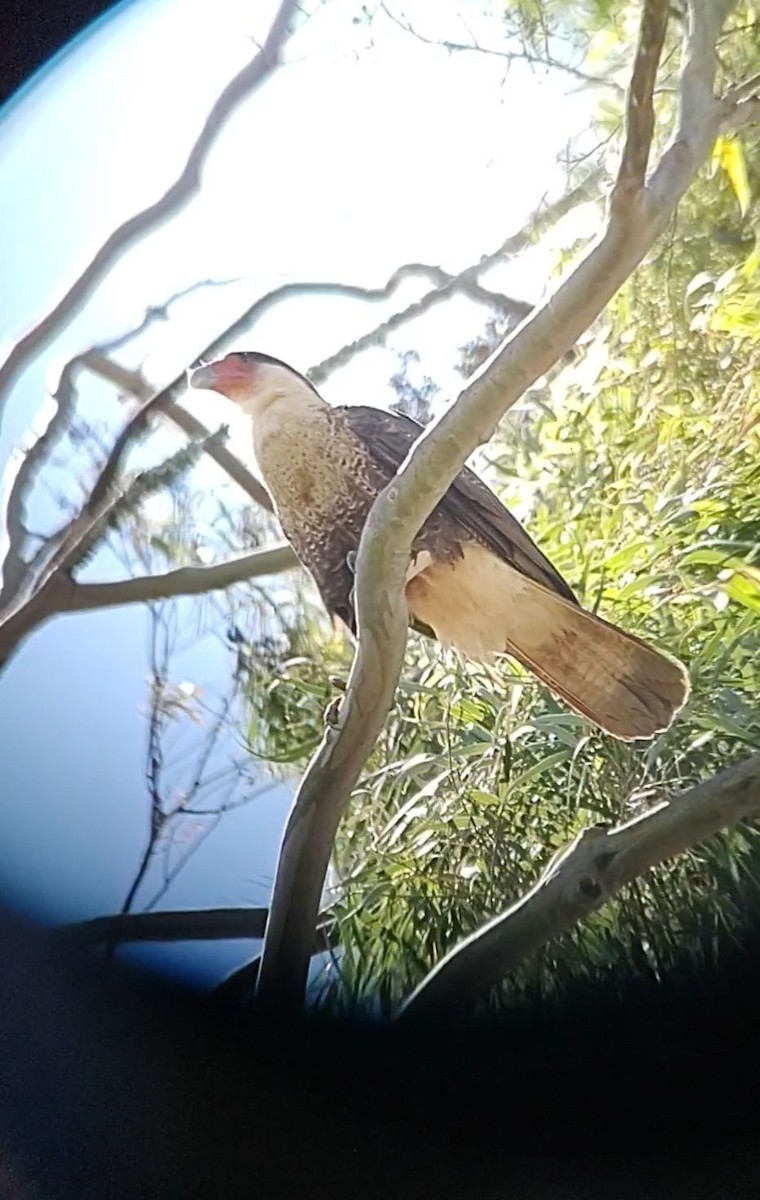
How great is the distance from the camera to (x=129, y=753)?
942 millimetres

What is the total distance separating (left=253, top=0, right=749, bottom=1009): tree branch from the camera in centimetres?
76

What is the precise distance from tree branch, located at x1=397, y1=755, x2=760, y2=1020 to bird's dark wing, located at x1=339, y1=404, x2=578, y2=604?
0.18 meters

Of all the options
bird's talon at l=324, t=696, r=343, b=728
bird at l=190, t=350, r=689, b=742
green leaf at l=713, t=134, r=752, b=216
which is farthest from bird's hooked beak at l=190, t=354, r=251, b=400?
green leaf at l=713, t=134, r=752, b=216

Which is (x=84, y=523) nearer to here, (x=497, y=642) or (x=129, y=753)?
(x=129, y=753)

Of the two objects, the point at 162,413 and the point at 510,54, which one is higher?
the point at 510,54

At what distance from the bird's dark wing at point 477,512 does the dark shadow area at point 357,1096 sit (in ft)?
1.13

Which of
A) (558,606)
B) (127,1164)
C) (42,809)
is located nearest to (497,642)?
(558,606)

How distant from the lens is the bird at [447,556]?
810 millimetres

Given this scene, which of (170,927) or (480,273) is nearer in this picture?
(480,273)

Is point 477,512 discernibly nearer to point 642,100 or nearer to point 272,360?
point 272,360

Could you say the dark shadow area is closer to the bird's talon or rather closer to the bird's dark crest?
the bird's talon

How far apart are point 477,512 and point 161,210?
0.36 meters

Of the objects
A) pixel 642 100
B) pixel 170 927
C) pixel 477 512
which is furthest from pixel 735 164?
pixel 170 927

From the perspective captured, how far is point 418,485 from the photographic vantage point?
2.64ft
